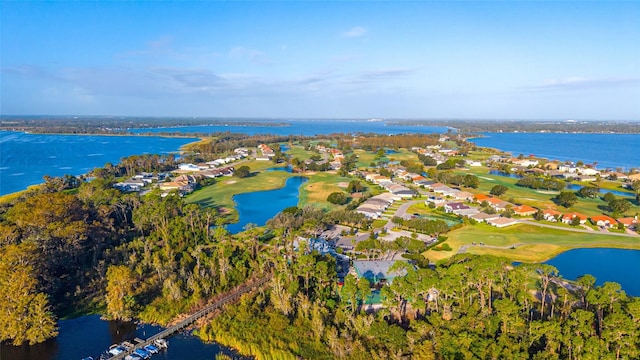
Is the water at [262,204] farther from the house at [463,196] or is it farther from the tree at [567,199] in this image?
the tree at [567,199]

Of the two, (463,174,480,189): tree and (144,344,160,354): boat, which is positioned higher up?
(463,174,480,189): tree

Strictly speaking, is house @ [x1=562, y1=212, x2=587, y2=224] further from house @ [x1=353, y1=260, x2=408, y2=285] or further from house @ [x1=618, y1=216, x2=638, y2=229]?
house @ [x1=353, y1=260, x2=408, y2=285]

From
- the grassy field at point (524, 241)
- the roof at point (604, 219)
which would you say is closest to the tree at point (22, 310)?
the grassy field at point (524, 241)

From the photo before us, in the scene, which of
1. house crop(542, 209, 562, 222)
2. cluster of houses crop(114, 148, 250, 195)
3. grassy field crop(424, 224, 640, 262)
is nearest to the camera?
grassy field crop(424, 224, 640, 262)

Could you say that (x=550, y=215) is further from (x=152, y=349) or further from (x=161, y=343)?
(x=152, y=349)

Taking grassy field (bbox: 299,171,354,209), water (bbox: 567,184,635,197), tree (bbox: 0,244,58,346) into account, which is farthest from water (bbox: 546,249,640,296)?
tree (bbox: 0,244,58,346)

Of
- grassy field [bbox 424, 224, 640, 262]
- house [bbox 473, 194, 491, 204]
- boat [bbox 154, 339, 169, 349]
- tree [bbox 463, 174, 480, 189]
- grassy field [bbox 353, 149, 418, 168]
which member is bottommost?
boat [bbox 154, 339, 169, 349]

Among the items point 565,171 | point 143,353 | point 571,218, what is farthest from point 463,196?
point 143,353
